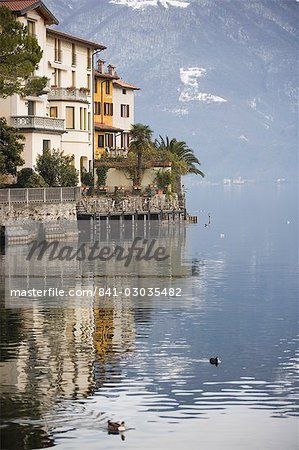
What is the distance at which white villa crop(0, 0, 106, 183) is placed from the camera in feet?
311

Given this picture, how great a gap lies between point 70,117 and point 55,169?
16257 millimetres

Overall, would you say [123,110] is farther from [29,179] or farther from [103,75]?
[29,179]

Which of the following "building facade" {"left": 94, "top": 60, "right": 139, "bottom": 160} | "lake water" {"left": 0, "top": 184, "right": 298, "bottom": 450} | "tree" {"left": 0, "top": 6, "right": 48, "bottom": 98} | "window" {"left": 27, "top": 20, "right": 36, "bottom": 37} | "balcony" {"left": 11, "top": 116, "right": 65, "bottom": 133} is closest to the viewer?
"lake water" {"left": 0, "top": 184, "right": 298, "bottom": 450}

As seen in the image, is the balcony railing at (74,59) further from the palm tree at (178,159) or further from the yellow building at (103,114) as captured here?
the palm tree at (178,159)

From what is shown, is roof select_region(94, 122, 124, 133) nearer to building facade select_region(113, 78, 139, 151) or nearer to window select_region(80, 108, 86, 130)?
building facade select_region(113, 78, 139, 151)

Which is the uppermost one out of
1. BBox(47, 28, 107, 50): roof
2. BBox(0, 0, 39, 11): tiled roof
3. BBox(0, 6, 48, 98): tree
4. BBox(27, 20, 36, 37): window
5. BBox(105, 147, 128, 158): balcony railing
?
BBox(0, 0, 39, 11): tiled roof

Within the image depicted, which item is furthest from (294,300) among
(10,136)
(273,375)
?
(10,136)

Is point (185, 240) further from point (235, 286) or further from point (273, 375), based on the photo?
point (273, 375)

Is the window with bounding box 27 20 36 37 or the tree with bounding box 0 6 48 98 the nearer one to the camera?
A: the tree with bounding box 0 6 48 98

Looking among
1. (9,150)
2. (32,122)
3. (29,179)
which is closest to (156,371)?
(29,179)

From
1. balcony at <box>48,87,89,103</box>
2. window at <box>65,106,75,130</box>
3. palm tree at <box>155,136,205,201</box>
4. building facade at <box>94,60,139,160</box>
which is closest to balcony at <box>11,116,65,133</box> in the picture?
balcony at <box>48,87,89,103</box>

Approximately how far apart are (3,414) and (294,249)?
6431 cm

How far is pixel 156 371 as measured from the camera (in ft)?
126

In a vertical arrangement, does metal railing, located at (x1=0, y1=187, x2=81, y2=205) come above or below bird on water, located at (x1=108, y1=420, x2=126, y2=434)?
above
